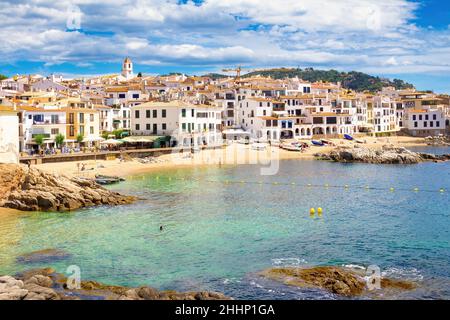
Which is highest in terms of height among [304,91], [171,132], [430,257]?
[304,91]

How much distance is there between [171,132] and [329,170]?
960 inches

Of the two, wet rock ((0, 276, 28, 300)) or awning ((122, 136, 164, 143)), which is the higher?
awning ((122, 136, 164, 143))

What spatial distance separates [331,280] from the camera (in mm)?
20344

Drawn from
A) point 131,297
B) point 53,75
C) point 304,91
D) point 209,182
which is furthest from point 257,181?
point 53,75

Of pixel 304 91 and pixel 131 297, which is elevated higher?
pixel 304 91

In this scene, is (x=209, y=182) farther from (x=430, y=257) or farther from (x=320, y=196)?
(x=430, y=257)

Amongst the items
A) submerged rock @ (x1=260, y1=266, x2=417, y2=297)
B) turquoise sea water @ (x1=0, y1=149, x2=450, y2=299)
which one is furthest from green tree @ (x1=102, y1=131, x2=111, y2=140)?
submerged rock @ (x1=260, y1=266, x2=417, y2=297)

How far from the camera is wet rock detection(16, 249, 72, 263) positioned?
23.8 metres

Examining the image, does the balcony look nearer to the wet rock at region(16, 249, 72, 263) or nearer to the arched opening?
the wet rock at region(16, 249, 72, 263)

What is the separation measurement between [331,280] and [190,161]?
49007mm

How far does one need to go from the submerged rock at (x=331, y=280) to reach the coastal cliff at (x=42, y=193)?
62.3ft

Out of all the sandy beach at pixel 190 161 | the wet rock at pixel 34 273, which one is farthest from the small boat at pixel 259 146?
the wet rock at pixel 34 273

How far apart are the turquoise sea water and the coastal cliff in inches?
62.5

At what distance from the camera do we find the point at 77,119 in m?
67.5
